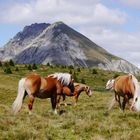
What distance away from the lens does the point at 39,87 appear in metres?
22.3

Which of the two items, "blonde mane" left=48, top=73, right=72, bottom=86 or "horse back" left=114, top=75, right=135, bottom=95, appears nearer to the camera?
"horse back" left=114, top=75, right=135, bottom=95

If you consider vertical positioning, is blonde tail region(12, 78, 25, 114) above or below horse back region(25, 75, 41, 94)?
below

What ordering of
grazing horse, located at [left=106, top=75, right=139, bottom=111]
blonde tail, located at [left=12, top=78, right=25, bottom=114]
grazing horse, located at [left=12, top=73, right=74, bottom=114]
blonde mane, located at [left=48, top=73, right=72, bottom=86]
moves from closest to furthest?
blonde tail, located at [left=12, top=78, right=25, bottom=114]
grazing horse, located at [left=12, top=73, right=74, bottom=114]
grazing horse, located at [left=106, top=75, right=139, bottom=111]
blonde mane, located at [left=48, top=73, right=72, bottom=86]

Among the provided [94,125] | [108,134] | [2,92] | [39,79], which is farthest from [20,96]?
[2,92]

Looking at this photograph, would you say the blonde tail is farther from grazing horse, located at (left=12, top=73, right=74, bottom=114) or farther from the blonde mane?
the blonde mane

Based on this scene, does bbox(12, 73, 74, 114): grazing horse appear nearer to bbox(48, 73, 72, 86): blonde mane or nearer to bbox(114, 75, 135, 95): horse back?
bbox(48, 73, 72, 86): blonde mane

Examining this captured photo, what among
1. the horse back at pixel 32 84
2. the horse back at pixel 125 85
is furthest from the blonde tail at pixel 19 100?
the horse back at pixel 125 85

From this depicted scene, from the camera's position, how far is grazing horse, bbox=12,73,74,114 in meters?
21.6

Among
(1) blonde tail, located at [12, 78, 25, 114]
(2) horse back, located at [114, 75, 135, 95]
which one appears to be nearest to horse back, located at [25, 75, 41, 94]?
(1) blonde tail, located at [12, 78, 25, 114]

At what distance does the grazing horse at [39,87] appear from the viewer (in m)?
21.6

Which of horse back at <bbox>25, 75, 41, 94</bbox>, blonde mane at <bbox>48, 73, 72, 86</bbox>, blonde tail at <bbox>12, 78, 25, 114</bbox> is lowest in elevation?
blonde tail at <bbox>12, 78, 25, 114</bbox>

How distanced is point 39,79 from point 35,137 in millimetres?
8999

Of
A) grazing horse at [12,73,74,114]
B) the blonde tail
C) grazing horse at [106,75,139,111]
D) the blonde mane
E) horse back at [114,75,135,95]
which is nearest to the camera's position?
the blonde tail

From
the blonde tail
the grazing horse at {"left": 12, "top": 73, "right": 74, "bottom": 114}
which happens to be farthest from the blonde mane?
the blonde tail
